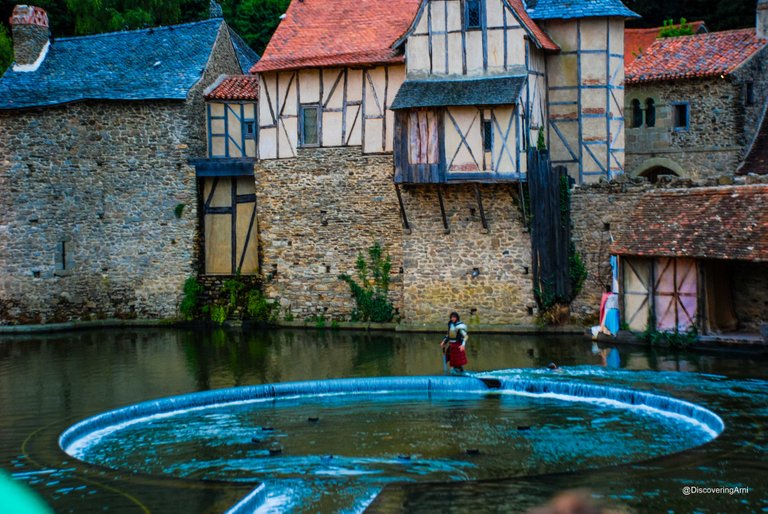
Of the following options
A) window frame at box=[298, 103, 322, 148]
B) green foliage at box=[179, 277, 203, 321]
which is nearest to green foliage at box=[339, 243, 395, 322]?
window frame at box=[298, 103, 322, 148]

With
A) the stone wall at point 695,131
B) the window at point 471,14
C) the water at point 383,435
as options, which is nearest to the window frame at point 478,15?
the window at point 471,14

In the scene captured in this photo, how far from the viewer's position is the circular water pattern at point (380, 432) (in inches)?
488

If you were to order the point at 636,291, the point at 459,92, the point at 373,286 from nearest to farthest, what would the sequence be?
the point at 636,291
the point at 459,92
the point at 373,286

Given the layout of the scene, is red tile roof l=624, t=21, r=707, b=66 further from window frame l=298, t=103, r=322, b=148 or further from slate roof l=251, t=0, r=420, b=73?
window frame l=298, t=103, r=322, b=148

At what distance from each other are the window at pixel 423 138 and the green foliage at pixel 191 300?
22.0 feet

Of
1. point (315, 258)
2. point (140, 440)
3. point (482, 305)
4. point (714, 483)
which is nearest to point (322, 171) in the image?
point (315, 258)

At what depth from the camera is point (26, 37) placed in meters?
27.2

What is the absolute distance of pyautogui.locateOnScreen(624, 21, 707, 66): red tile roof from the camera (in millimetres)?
33562

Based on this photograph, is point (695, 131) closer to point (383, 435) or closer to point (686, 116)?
point (686, 116)

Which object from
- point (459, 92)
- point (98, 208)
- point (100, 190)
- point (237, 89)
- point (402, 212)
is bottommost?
point (402, 212)

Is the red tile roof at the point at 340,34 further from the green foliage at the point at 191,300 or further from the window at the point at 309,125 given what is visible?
the green foliage at the point at 191,300

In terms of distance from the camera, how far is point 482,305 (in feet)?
76.7

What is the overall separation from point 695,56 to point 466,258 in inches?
379

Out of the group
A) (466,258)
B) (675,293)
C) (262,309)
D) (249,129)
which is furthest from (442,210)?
(249,129)
